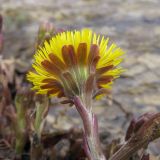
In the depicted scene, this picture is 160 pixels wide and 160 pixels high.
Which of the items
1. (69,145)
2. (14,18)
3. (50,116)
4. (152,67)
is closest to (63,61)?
(69,145)

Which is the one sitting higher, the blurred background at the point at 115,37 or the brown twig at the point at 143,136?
the blurred background at the point at 115,37

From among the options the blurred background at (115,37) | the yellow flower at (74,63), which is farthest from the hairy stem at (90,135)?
the blurred background at (115,37)

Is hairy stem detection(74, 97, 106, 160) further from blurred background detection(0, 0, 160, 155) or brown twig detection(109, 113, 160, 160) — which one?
blurred background detection(0, 0, 160, 155)

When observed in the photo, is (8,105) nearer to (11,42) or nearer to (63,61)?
(63,61)

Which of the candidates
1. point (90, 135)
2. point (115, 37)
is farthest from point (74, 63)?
point (115, 37)

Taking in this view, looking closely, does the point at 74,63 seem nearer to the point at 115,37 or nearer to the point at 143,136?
the point at 143,136

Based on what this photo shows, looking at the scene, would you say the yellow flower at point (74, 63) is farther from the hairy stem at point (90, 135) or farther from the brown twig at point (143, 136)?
the brown twig at point (143, 136)
